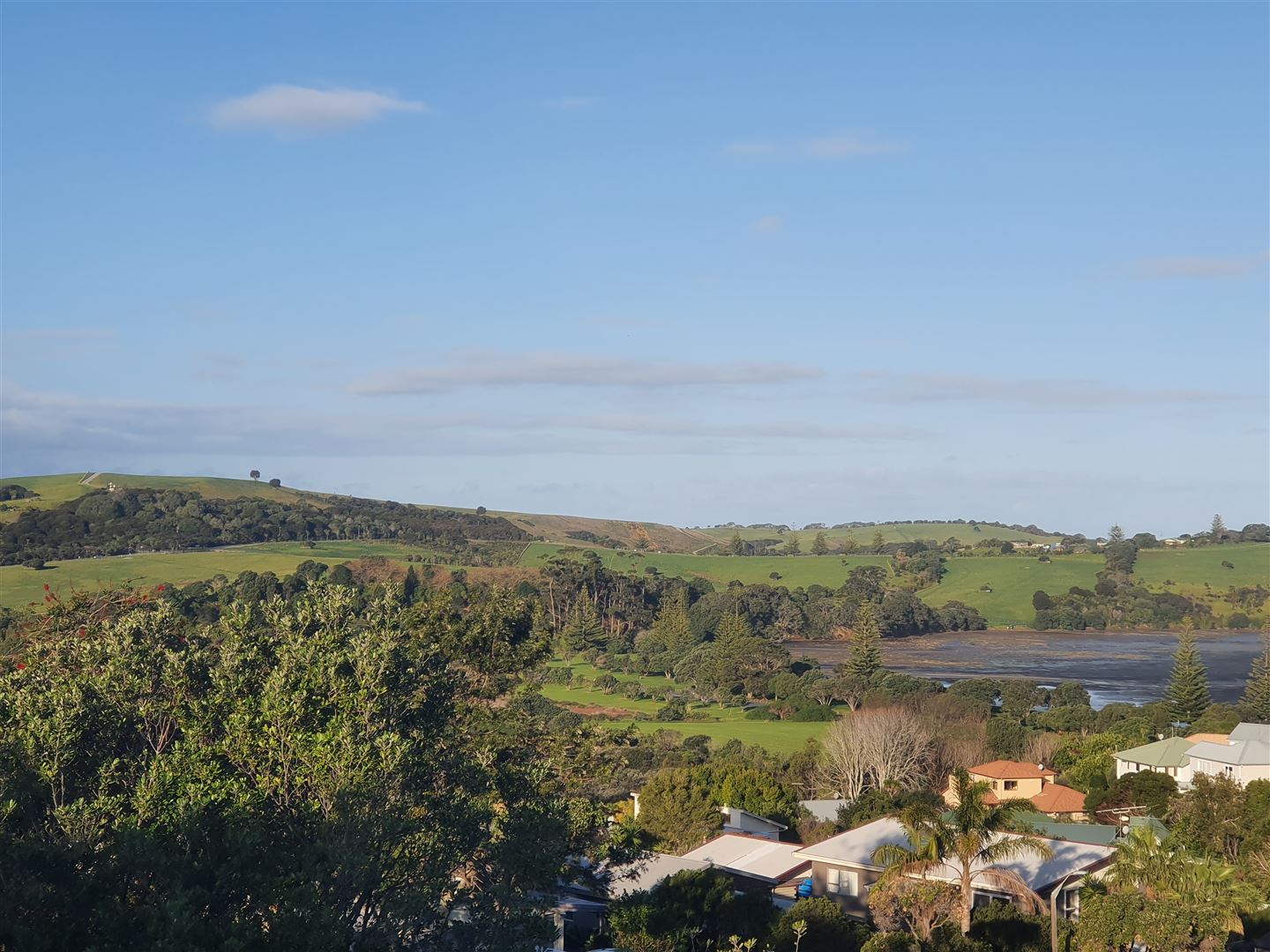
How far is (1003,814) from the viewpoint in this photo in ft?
85.7

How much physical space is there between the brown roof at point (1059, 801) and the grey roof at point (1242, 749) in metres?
5.95

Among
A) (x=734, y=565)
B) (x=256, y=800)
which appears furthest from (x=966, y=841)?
(x=734, y=565)

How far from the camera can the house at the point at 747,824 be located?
151 ft

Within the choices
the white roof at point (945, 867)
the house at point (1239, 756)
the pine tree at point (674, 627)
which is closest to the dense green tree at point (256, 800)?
the white roof at point (945, 867)

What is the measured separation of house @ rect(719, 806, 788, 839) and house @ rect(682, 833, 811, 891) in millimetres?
3162

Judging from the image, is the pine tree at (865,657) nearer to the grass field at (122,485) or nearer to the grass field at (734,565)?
the grass field at (734,565)

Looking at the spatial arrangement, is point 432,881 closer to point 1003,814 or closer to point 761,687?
point 1003,814

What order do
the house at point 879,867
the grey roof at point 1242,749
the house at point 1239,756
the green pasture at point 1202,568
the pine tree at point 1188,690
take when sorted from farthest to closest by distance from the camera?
the green pasture at point 1202,568, the pine tree at point 1188,690, the grey roof at point 1242,749, the house at point 1239,756, the house at point 879,867

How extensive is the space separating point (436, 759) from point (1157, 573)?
6262 inches

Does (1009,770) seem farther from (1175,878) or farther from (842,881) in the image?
(1175,878)

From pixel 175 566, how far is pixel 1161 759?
102m

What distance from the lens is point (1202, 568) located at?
16650cm

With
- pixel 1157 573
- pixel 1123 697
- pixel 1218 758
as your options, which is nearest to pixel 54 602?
pixel 1218 758

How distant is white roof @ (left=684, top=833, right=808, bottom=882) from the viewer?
123 feet
